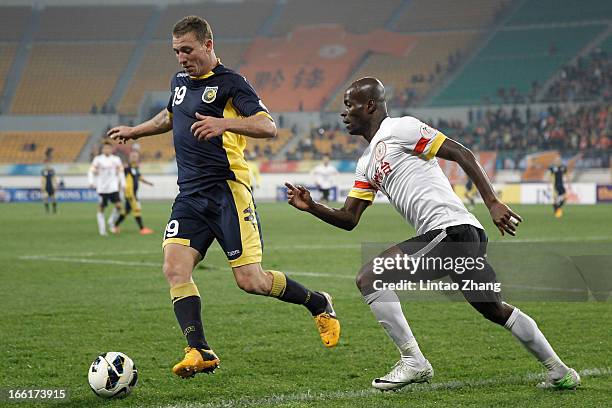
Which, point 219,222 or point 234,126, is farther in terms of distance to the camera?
point 219,222

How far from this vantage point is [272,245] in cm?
1803

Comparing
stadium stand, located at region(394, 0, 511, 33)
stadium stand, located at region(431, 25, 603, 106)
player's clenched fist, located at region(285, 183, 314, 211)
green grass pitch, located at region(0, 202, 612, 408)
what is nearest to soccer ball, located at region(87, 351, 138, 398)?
green grass pitch, located at region(0, 202, 612, 408)

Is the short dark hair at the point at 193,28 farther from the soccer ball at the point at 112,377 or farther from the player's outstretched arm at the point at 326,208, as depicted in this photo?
the soccer ball at the point at 112,377

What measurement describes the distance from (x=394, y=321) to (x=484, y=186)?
1.05 meters

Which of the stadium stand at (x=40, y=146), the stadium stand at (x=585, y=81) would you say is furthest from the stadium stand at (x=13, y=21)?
the stadium stand at (x=585, y=81)

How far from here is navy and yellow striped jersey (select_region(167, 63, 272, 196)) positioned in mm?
6211

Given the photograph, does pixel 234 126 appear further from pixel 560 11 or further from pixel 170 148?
pixel 560 11

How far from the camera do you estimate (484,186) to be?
5.29 metres

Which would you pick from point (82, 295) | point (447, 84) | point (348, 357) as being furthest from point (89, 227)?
point (447, 84)

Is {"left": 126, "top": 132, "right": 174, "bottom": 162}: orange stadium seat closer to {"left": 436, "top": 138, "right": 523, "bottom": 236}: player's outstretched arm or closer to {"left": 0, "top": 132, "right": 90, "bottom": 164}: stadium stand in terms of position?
{"left": 0, "top": 132, "right": 90, "bottom": 164}: stadium stand

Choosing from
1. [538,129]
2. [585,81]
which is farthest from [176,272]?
[585,81]

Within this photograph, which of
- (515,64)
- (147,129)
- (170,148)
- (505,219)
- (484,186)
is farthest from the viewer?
(170,148)

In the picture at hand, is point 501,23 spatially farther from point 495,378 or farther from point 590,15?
point 495,378

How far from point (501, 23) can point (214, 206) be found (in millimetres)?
53081
